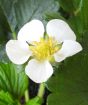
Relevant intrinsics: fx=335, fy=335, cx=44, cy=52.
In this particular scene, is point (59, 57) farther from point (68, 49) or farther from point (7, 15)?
point (7, 15)

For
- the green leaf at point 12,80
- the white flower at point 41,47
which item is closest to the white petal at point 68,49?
the white flower at point 41,47

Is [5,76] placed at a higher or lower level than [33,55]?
lower

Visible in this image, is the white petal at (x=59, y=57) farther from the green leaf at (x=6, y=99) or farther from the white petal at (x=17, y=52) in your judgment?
the green leaf at (x=6, y=99)

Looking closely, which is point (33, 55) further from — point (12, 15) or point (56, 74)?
point (12, 15)

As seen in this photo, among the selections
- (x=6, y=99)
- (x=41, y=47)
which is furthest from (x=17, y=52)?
(x=6, y=99)

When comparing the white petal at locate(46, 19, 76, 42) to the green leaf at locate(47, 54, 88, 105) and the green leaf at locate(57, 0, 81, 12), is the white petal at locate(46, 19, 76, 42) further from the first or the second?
the green leaf at locate(57, 0, 81, 12)

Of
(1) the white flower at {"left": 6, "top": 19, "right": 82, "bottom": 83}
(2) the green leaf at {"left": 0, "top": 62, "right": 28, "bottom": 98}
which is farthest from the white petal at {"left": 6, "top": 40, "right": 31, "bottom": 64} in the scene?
(2) the green leaf at {"left": 0, "top": 62, "right": 28, "bottom": 98}

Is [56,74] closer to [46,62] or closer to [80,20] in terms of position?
[46,62]

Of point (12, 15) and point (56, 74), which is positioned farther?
point (12, 15)

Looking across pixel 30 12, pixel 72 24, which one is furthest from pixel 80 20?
pixel 30 12
